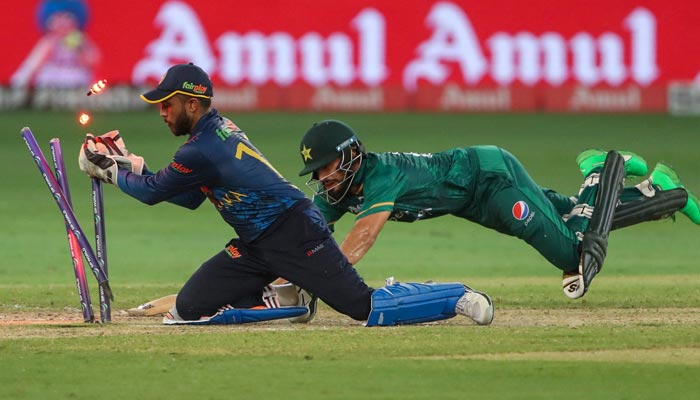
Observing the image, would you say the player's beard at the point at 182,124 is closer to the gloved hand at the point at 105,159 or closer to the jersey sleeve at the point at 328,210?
the gloved hand at the point at 105,159

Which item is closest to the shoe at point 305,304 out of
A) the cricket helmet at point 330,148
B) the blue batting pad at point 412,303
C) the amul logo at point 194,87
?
the blue batting pad at point 412,303

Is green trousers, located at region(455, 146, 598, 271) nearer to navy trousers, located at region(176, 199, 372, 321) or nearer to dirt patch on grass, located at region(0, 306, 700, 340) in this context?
dirt patch on grass, located at region(0, 306, 700, 340)

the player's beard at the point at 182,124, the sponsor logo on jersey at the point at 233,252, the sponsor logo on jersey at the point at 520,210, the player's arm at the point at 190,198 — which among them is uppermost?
the player's beard at the point at 182,124

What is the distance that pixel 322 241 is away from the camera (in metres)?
8.98

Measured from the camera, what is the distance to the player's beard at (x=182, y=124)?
8.92 metres

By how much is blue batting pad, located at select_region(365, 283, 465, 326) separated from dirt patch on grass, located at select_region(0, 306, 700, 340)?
9.3 inches

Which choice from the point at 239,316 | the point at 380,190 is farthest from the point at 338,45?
the point at 239,316

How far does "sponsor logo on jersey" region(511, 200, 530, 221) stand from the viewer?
984cm

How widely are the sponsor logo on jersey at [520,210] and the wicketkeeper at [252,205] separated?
3.07ft

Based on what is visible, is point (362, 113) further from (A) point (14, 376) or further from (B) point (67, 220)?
(A) point (14, 376)

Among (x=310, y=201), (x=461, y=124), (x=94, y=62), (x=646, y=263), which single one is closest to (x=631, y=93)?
(x=461, y=124)

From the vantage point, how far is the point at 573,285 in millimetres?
9961

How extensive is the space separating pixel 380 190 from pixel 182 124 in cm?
134

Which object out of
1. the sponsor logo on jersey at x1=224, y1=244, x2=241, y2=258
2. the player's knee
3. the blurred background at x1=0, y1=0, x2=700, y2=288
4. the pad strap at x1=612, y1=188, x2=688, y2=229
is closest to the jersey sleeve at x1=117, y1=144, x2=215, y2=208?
the sponsor logo on jersey at x1=224, y1=244, x2=241, y2=258
